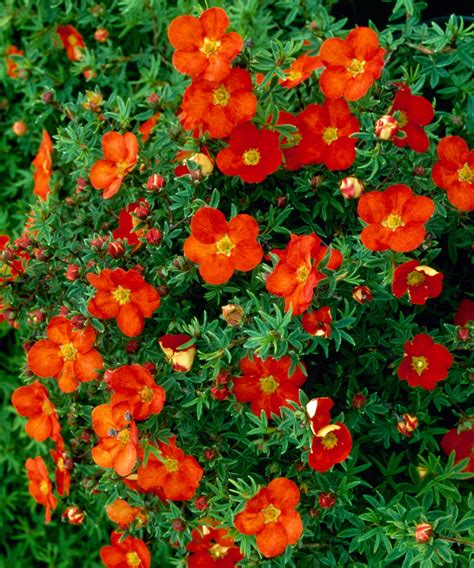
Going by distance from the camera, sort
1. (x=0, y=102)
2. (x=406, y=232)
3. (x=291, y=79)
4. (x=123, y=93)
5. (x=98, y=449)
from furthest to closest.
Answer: (x=0, y=102), (x=123, y=93), (x=291, y=79), (x=98, y=449), (x=406, y=232)

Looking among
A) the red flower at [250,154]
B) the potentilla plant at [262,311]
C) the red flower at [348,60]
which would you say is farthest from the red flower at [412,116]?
the red flower at [250,154]

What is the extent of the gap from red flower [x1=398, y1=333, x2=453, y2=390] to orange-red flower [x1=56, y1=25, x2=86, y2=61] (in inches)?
71.4

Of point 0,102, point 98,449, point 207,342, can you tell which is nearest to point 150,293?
point 207,342

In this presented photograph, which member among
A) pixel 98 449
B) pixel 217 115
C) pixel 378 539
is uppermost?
pixel 217 115

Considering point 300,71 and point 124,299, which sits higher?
point 300,71

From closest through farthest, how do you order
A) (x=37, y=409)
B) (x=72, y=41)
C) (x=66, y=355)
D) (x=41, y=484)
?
(x=66, y=355) < (x=37, y=409) < (x=41, y=484) < (x=72, y=41)

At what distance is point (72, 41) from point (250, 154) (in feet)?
4.57

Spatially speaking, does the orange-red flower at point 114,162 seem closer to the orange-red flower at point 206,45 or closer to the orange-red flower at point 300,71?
the orange-red flower at point 206,45

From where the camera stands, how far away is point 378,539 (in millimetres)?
1960

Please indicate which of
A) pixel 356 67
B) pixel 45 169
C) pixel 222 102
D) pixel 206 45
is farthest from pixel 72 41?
pixel 356 67

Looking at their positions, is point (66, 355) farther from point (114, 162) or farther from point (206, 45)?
point (206, 45)

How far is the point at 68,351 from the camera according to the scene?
6.67 ft

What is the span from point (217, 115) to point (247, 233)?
33 cm

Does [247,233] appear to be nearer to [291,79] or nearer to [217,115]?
[217,115]
